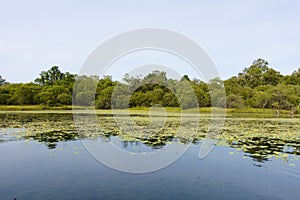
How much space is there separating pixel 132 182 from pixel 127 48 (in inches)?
207

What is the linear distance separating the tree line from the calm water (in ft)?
58.4

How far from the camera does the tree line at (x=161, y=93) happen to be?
33156 millimetres

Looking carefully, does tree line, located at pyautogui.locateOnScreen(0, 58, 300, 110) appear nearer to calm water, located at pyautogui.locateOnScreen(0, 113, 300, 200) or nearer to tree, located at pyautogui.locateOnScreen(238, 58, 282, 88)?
tree, located at pyautogui.locateOnScreen(238, 58, 282, 88)

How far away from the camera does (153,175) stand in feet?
19.9

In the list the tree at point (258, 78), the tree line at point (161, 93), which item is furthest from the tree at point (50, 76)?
the tree at point (258, 78)

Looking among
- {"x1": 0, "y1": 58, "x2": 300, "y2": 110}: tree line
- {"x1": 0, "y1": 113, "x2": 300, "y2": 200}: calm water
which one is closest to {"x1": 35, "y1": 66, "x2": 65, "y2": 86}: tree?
{"x1": 0, "y1": 58, "x2": 300, "y2": 110}: tree line

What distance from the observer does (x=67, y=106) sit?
44781 mm

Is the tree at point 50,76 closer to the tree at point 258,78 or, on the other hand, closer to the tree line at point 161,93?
the tree line at point 161,93

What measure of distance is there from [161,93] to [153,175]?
27.8 meters

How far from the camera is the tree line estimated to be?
Result: 33156 millimetres

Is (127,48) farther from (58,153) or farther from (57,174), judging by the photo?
(57,174)

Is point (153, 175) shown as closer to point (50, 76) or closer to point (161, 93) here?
point (161, 93)

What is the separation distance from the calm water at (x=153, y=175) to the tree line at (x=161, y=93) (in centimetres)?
1780

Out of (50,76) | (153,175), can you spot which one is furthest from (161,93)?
(50,76)
